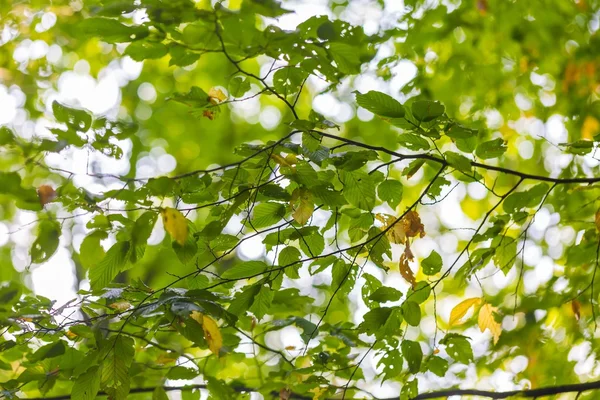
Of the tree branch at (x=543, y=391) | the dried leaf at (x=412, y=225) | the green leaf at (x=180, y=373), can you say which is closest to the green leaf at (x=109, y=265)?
the green leaf at (x=180, y=373)

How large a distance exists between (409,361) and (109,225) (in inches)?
40.7

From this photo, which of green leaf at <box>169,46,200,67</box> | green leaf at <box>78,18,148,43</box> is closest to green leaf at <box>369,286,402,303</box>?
green leaf at <box>169,46,200,67</box>

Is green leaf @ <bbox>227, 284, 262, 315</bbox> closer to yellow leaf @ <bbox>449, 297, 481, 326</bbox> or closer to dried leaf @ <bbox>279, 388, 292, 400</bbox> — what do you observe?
dried leaf @ <bbox>279, 388, 292, 400</bbox>

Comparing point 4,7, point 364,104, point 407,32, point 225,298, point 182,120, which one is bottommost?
point 225,298

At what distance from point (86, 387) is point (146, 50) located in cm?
90

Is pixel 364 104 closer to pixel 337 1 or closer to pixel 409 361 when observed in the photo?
pixel 409 361

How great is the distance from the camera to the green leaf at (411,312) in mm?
1714

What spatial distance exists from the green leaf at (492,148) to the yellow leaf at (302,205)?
22.9 inches

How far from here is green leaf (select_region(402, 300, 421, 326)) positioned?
5.62 feet

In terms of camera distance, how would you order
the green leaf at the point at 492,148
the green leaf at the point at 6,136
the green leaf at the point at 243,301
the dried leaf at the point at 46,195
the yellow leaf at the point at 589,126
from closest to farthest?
the green leaf at the point at 6,136, the dried leaf at the point at 46,195, the green leaf at the point at 243,301, the green leaf at the point at 492,148, the yellow leaf at the point at 589,126

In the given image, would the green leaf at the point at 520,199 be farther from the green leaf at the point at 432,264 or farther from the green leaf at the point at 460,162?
the green leaf at the point at 460,162

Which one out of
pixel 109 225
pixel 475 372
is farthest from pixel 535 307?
pixel 109 225

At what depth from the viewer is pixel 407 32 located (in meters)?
3.74

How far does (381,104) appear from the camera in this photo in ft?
4.99
